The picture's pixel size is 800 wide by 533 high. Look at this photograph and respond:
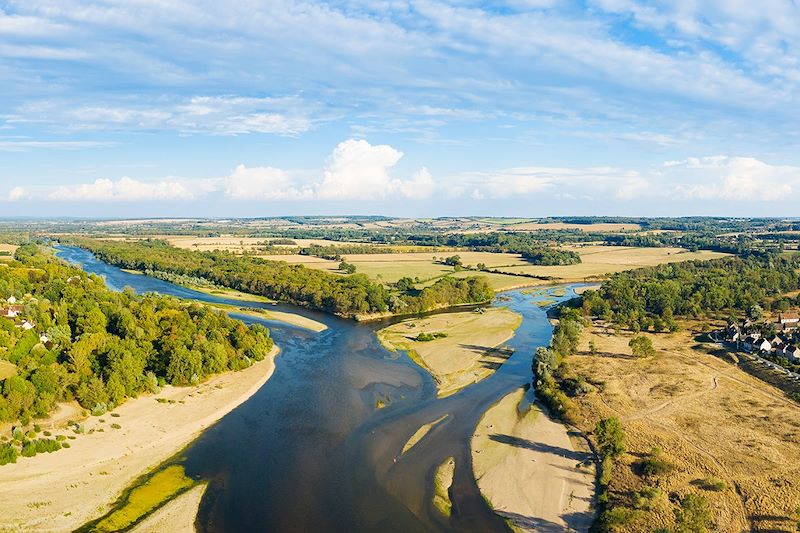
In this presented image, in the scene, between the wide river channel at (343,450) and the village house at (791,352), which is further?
the village house at (791,352)

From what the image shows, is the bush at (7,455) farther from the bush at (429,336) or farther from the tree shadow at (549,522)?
the bush at (429,336)

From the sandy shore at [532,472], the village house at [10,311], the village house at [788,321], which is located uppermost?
the village house at [10,311]

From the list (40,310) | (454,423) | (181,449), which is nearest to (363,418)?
(454,423)

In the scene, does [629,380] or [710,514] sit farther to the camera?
[629,380]

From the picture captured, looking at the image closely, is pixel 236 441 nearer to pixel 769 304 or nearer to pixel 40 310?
pixel 40 310

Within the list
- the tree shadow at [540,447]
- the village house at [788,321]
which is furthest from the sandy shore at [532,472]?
the village house at [788,321]

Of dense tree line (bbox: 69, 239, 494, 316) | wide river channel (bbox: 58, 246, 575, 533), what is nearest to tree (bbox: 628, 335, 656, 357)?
wide river channel (bbox: 58, 246, 575, 533)
